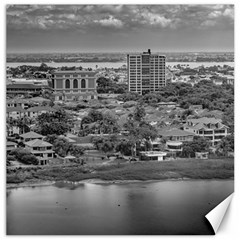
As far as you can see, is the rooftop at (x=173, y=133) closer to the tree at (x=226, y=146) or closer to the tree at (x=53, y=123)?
the tree at (x=226, y=146)

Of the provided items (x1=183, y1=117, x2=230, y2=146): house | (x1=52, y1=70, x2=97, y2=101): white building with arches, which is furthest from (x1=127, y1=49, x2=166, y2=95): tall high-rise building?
(x1=183, y1=117, x2=230, y2=146): house

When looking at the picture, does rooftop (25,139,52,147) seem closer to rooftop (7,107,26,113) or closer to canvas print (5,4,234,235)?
canvas print (5,4,234,235)

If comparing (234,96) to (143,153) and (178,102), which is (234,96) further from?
(143,153)

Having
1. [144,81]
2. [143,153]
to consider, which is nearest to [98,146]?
[143,153]

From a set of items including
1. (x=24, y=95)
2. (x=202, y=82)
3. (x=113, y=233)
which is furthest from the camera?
(x=202, y=82)

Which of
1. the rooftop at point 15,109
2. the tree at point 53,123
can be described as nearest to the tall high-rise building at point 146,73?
the tree at point 53,123
